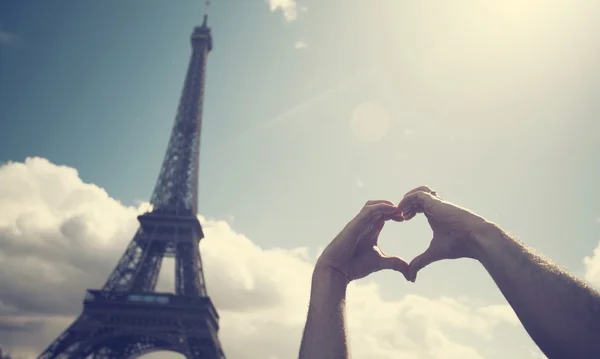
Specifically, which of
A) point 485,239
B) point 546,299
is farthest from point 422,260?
point 546,299

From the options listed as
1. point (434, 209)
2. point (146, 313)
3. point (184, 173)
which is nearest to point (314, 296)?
point (434, 209)

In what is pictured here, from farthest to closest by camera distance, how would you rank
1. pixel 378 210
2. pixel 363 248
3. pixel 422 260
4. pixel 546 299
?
pixel 363 248 < pixel 422 260 < pixel 378 210 < pixel 546 299

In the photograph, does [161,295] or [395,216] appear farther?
[161,295]

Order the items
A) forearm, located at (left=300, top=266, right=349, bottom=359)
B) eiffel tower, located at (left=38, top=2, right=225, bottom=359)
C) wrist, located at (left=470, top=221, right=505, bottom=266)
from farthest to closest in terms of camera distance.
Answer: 1. eiffel tower, located at (left=38, top=2, right=225, bottom=359)
2. forearm, located at (left=300, top=266, right=349, bottom=359)
3. wrist, located at (left=470, top=221, right=505, bottom=266)

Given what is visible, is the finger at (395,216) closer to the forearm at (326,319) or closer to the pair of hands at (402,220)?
the pair of hands at (402,220)

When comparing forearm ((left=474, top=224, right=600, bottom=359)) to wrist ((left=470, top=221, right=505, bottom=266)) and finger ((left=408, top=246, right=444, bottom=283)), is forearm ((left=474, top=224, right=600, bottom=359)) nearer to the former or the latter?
wrist ((left=470, top=221, right=505, bottom=266))

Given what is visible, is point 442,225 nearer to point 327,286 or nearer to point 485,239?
point 485,239

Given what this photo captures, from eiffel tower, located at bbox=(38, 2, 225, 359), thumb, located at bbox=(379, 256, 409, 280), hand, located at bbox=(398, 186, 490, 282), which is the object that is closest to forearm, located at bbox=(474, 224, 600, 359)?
hand, located at bbox=(398, 186, 490, 282)
